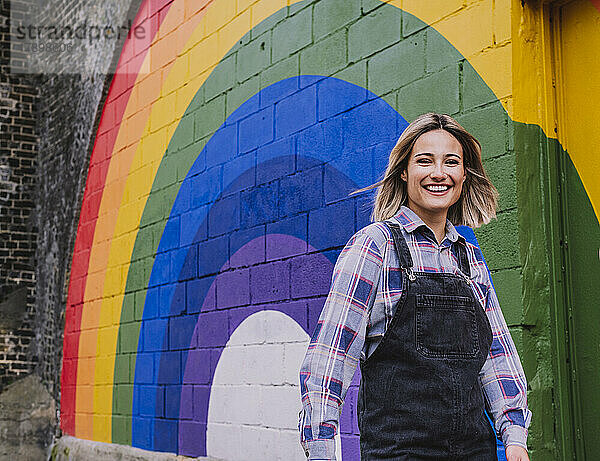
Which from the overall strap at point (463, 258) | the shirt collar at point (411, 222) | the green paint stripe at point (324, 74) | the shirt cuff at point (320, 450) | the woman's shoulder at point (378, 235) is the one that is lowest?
the shirt cuff at point (320, 450)

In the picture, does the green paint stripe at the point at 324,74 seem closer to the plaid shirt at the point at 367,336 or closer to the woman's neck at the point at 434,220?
the woman's neck at the point at 434,220

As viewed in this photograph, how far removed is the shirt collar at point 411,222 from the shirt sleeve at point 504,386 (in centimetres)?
20

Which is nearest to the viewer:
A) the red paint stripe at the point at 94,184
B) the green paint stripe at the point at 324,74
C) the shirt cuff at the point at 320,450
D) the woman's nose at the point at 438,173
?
the shirt cuff at the point at 320,450

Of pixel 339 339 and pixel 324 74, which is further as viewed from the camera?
pixel 324 74

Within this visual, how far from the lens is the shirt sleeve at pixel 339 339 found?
7.37 feet

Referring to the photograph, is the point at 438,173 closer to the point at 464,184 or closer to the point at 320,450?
the point at 464,184

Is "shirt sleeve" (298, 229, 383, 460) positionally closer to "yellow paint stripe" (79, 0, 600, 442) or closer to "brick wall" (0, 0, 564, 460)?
"brick wall" (0, 0, 564, 460)

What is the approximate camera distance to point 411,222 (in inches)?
96.0

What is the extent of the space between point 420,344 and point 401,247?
0.95 ft

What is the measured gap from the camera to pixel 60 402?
24.6 feet

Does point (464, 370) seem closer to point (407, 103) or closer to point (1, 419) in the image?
point (407, 103)

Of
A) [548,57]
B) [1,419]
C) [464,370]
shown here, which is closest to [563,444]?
[464,370]

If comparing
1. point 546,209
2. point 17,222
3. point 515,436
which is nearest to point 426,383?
point 515,436

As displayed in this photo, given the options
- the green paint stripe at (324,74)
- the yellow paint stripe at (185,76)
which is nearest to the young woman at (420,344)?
the green paint stripe at (324,74)
